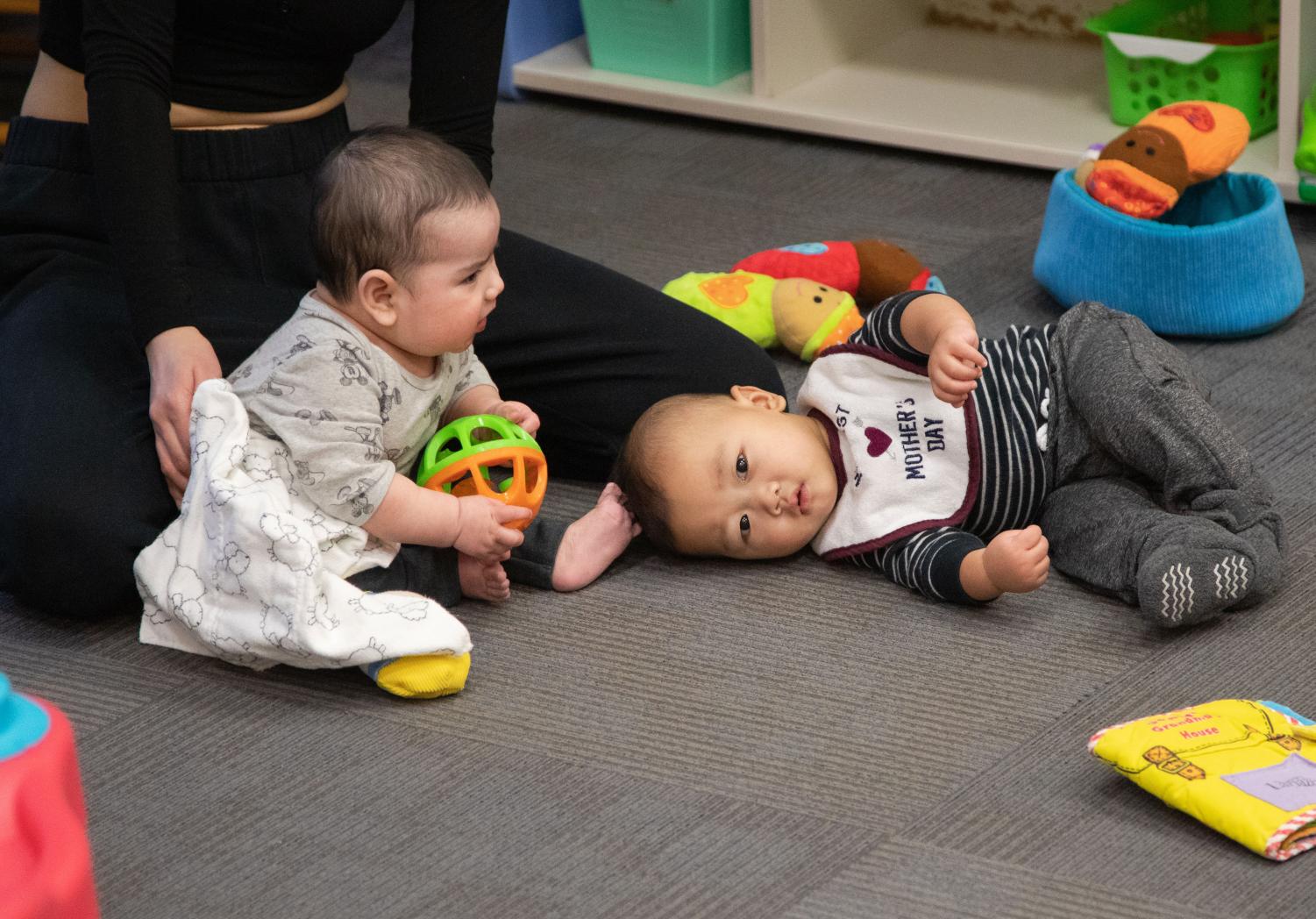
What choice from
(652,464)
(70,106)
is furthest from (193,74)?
(652,464)

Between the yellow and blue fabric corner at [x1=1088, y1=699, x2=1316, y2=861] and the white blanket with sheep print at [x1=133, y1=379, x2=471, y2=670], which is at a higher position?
the white blanket with sheep print at [x1=133, y1=379, x2=471, y2=670]

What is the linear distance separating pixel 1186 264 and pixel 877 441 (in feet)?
1.89

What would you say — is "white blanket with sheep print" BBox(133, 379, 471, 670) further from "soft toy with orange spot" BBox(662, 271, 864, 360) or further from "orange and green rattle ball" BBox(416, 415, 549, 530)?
"soft toy with orange spot" BBox(662, 271, 864, 360)

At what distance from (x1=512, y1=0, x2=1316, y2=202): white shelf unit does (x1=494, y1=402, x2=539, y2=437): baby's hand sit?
1.18 m

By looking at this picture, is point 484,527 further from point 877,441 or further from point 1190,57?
point 1190,57

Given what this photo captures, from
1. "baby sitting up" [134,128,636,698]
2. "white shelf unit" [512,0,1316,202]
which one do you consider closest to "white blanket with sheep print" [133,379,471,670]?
"baby sitting up" [134,128,636,698]

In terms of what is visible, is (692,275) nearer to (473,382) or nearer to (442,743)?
(473,382)

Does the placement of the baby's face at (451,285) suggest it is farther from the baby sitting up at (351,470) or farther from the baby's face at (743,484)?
the baby's face at (743,484)

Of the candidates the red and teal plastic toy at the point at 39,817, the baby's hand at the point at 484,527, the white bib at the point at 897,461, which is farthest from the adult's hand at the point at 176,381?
the white bib at the point at 897,461

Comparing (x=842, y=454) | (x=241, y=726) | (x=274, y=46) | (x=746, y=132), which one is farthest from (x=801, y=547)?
(x=746, y=132)

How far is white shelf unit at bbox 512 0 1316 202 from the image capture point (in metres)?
2.44

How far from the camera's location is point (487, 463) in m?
1.40

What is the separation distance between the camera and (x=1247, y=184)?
6.32 feet

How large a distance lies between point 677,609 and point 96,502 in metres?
0.52
